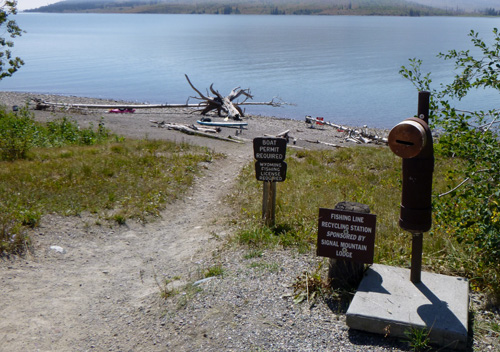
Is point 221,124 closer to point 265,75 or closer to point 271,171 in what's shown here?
point 271,171

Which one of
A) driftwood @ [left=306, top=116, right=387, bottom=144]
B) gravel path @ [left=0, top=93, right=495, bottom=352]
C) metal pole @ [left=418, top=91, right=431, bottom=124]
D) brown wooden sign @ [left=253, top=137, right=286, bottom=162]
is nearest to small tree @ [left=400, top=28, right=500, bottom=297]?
metal pole @ [left=418, top=91, right=431, bottom=124]

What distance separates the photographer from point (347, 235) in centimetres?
564

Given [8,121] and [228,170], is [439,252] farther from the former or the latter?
[8,121]

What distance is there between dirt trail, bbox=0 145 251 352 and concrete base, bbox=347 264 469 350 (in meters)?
1.99

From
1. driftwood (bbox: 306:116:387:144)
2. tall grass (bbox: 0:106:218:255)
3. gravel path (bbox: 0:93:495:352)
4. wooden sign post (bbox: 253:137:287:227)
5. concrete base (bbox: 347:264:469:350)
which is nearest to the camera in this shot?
concrete base (bbox: 347:264:469:350)

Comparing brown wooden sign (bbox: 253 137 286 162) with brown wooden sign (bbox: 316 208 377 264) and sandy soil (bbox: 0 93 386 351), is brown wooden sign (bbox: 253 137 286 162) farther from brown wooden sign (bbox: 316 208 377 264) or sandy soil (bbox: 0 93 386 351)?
brown wooden sign (bbox: 316 208 377 264)

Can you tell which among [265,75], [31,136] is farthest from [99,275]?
[265,75]

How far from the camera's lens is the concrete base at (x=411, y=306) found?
4.68 meters

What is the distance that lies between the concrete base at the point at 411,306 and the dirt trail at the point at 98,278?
1.99 metres

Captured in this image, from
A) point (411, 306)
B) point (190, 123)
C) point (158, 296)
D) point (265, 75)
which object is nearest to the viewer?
point (411, 306)

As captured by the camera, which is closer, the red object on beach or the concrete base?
the concrete base

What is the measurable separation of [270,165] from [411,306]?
12.1ft

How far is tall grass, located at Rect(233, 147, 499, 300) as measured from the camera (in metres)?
6.51

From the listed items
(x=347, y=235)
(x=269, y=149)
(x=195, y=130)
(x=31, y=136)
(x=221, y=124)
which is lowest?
(x=221, y=124)
